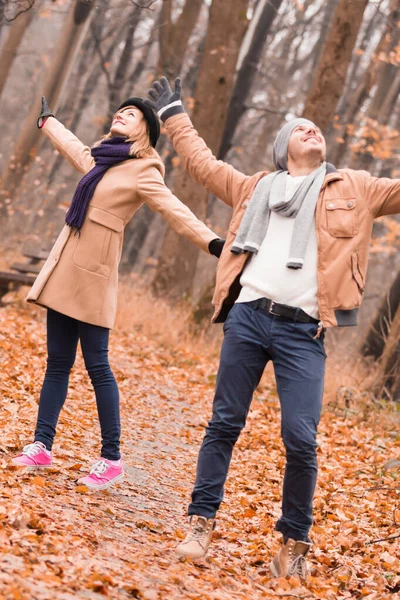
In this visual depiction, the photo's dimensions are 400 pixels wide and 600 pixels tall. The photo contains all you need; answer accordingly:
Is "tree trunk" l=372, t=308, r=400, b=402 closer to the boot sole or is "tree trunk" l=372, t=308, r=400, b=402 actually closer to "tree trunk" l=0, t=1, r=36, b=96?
the boot sole

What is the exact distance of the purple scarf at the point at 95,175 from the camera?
464 cm

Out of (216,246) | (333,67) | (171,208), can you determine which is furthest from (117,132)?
(333,67)

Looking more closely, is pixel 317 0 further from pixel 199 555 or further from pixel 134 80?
pixel 199 555

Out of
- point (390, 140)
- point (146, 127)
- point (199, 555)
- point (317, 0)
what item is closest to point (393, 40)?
point (390, 140)

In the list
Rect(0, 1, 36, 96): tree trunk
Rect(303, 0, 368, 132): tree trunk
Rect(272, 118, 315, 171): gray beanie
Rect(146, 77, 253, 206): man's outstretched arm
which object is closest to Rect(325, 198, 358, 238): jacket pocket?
Rect(272, 118, 315, 171): gray beanie

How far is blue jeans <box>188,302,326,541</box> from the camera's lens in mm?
3777

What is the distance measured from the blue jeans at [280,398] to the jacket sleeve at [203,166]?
2.23ft

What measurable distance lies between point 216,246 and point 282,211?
45cm

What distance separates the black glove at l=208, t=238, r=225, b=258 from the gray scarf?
21 centimetres

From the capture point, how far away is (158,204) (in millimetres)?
4527

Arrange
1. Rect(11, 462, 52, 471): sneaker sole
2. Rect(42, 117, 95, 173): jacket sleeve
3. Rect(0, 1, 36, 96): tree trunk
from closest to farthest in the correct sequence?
Rect(11, 462, 52, 471): sneaker sole < Rect(42, 117, 95, 173): jacket sleeve < Rect(0, 1, 36, 96): tree trunk

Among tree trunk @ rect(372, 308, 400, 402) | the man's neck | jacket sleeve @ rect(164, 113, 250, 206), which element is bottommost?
tree trunk @ rect(372, 308, 400, 402)

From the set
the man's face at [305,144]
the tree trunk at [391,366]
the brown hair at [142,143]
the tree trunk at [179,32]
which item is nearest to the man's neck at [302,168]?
the man's face at [305,144]

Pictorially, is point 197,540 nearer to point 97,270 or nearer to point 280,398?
point 280,398
